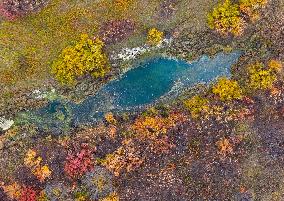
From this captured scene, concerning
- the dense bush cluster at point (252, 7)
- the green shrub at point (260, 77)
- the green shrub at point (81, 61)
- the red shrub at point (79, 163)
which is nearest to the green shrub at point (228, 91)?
the green shrub at point (260, 77)

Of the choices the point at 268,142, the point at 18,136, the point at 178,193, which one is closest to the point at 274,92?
the point at 268,142

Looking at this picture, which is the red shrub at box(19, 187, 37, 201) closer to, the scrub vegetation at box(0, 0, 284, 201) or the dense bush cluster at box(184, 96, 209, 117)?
the scrub vegetation at box(0, 0, 284, 201)

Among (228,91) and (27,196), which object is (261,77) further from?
(27,196)

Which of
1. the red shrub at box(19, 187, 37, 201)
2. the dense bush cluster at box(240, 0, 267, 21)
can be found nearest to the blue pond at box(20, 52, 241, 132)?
the dense bush cluster at box(240, 0, 267, 21)

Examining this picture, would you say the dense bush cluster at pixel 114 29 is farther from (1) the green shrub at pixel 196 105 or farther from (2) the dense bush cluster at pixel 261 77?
(2) the dense bush cluster at pixel 261 77

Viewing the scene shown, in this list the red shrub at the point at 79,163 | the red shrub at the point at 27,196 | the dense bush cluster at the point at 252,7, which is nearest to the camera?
the red shrub at the point at 27,196

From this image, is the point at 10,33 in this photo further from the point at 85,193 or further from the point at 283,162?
the point at 283,162

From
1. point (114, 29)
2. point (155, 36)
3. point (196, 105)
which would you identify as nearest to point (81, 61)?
point (114, 29)
